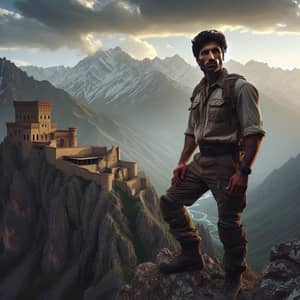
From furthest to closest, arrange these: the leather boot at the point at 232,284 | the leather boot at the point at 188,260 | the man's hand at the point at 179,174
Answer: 1. the leather boot at the point at 188,260
2. the man's hand at the point at 179,174
3. the leather boot at the point at 232,284

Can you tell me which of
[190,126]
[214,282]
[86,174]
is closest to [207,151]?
[190,126]

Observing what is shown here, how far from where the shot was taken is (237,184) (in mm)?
8625

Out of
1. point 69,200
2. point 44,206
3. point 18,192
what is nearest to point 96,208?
point 69,200

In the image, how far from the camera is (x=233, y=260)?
9.55 m

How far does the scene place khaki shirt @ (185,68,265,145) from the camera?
8469mm

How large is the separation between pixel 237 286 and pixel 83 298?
55911mm

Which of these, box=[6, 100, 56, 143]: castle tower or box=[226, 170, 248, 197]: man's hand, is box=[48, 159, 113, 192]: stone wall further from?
box=[226, 170, 248, 197]: man's hand

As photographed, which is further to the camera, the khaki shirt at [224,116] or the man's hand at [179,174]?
the man's hand at [179,174]

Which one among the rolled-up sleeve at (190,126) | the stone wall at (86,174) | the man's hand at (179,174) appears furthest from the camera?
the stone wall at (86,174)

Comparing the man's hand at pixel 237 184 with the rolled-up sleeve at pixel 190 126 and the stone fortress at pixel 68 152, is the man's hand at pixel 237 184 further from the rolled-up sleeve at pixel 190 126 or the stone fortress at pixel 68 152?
the stone fortress at pixel 68 152

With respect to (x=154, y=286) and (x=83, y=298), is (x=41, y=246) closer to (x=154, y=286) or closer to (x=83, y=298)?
(x=83, y=298)

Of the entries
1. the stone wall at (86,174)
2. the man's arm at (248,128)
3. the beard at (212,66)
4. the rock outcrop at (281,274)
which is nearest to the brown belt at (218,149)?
the man's arm at (248,128)

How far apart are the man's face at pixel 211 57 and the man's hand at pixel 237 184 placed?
3.04 metres

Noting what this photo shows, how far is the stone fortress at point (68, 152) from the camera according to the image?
67.0 m
